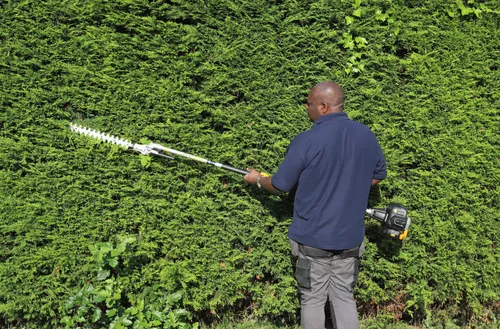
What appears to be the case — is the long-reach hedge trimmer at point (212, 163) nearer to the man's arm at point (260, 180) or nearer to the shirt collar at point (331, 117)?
the man's arm at point (260, 180)

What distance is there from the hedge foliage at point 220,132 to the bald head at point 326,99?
48cm

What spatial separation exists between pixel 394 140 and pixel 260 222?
1505 mm

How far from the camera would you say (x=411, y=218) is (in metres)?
3.97

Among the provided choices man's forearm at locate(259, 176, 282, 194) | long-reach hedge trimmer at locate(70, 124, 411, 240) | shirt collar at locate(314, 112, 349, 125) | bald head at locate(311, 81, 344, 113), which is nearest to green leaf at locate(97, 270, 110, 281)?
long-reach hedge trimmer at locate(70, 124, 411, 240)

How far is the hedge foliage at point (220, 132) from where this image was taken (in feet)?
11.7

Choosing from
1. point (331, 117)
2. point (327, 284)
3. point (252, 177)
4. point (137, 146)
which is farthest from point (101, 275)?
point (331, 117)

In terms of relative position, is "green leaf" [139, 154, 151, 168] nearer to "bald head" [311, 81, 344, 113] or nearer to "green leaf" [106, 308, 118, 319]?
"green leaf" [106, 308, 118, 319]

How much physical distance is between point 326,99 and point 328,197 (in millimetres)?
782

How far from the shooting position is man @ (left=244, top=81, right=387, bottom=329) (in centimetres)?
309

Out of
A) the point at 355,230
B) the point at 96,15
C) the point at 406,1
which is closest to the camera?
the point at 355,230

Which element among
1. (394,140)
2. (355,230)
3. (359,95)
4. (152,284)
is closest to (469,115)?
(394,140)

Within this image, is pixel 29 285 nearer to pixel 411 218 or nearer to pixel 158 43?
pixel 158 43

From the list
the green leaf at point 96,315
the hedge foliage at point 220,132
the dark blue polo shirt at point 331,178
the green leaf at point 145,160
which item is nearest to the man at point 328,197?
the dark blue polo shirt at point 331,178

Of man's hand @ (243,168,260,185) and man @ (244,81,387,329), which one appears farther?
man's hand @ (243,168,260,185)
